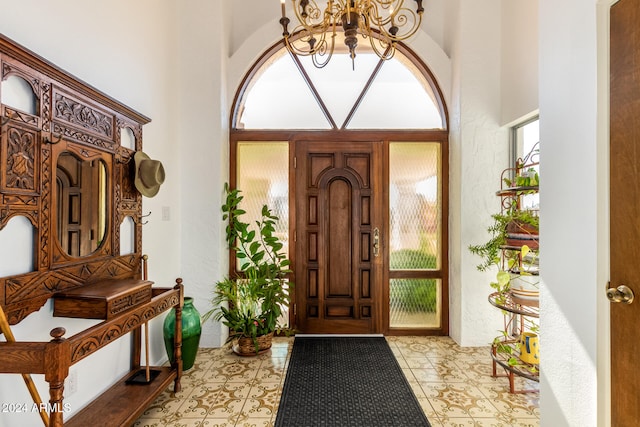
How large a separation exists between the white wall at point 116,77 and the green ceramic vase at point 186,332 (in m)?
0.23

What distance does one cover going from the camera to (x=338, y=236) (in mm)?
3490

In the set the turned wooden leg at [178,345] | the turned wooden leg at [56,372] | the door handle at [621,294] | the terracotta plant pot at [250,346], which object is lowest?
the terracotta plant pot at [250,346]

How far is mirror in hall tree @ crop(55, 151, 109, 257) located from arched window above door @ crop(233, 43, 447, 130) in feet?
5.84

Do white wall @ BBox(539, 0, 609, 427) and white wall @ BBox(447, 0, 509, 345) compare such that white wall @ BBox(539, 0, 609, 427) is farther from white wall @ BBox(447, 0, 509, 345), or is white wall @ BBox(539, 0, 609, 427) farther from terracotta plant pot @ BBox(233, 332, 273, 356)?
terracotta plant pot @ BBox(233, 332, 273, 356)

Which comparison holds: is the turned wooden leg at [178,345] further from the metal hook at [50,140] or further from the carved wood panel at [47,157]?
the metal hook at [50,140]

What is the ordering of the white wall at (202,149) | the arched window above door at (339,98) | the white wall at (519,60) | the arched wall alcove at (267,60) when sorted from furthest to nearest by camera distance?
1. the arched window above door at (339,98)
2. the arched wall alcove at (267,60)
3. the white wall at (202,149)
4. the white wall at (519,60)

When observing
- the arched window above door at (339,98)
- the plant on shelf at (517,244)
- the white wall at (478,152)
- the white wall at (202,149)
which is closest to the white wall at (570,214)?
the plant on shelf at (517,244)

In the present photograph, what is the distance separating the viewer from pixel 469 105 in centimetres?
319

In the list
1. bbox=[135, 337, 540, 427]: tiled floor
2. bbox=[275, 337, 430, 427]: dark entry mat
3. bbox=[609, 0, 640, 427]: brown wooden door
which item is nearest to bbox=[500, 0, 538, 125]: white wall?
bbox=[609, 0, 640, 427]: brown wooden door

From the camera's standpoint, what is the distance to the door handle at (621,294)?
130 cm

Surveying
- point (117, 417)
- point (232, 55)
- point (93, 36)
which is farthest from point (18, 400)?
point (232, 55)

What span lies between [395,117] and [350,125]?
1.65 ft

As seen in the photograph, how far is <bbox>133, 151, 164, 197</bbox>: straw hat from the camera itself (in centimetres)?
231

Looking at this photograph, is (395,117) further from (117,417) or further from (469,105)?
(117,417)
